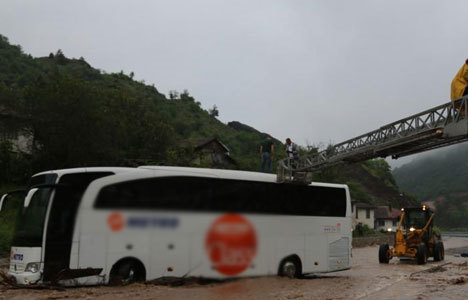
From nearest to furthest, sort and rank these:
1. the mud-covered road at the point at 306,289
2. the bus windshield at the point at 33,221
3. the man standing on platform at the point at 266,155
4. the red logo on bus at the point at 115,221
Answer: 1. the red logo on bus at the point at 115,221
2. the mud-covered road at the point at 306,289
3. the bus windshield at the point at 33,221
4. the man standing on platform at the point at 266,155

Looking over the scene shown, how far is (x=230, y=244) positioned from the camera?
10.8 metres

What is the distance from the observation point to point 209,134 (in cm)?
8275

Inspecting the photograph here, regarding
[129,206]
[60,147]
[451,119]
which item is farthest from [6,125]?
[451,119]

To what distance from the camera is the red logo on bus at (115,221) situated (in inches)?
397

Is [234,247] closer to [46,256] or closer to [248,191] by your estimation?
[248,191]

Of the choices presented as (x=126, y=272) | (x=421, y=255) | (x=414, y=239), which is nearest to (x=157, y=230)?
(x=126, y=272)

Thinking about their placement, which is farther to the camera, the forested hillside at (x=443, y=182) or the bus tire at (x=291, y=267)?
the forested hillside at (x=443, y=182)

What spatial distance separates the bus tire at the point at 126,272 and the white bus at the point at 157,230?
1.0 inches

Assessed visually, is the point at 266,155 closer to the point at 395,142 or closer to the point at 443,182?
the point at 395,142

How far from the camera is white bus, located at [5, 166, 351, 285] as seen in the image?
1051 centimetres

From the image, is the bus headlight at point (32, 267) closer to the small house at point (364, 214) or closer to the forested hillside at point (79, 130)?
the forested hillside at point (79, 130)

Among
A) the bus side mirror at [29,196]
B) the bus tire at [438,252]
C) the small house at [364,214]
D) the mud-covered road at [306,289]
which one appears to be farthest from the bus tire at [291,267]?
the small house at [364,214]

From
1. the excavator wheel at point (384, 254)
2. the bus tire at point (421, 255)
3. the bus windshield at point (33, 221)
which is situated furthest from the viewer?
the excavator wheel at point (384, 254)

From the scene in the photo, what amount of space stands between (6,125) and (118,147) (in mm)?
9182
